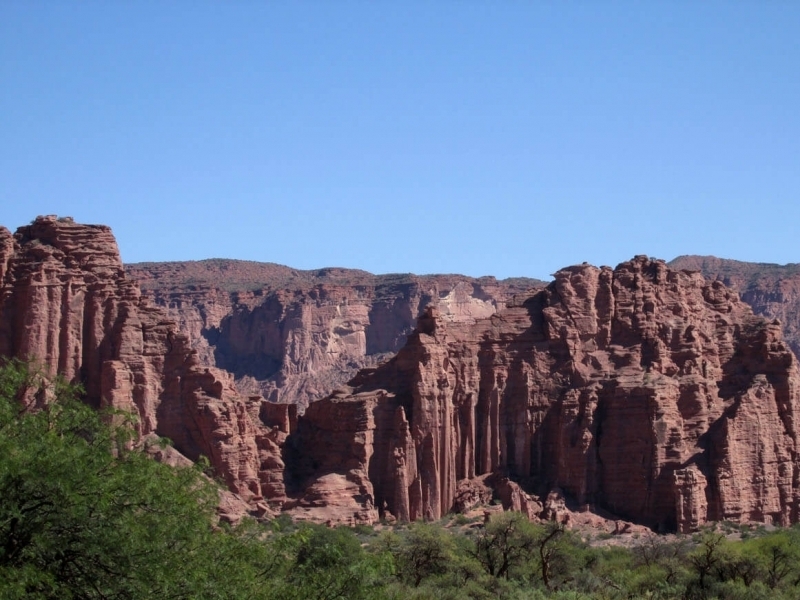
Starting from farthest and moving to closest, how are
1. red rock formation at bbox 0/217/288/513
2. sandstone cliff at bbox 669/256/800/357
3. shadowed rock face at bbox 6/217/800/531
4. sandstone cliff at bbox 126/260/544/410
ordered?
sandstone cliff at bbox 669/256/800/357
sandstone cliff at bbox 126/260/544/410
shadowed rock face at bbox 6/217/800/531
red rock formation at bbox 0/217/288/513

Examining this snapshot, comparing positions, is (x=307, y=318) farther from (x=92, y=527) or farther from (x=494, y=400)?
(x=92, y=527)

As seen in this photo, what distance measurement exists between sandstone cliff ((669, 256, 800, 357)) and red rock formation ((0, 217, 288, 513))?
97612 millimetres

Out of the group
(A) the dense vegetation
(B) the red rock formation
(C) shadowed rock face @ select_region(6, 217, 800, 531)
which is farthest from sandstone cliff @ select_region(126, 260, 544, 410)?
(A) the dense vegetation

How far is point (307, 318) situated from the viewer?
147625mm

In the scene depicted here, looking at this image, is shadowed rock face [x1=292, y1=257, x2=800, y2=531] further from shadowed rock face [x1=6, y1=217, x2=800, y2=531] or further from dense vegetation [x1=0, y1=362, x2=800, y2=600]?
dense vegetation [x1=0, y1=362, x2=800, y2=600]

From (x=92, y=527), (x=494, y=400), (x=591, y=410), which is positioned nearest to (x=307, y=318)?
(x=494, y=400)

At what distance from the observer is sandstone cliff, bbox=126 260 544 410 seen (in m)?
146

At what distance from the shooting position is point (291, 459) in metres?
73.4

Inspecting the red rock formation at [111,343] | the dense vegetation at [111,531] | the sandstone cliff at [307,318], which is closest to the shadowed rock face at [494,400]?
the red rock formation at [111,343]

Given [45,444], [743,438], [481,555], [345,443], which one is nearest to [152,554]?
[45,444]

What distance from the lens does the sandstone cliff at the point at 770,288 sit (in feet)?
537

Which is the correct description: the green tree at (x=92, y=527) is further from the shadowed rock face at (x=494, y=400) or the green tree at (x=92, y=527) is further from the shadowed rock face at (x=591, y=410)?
the shadowed rock face at (x=591, y=410)

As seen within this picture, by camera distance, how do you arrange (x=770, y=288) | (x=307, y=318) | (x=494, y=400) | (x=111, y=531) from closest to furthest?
(x=111, y=531)
(x=494, y=400)
(x=307, y=318)
(x=770, y=288)

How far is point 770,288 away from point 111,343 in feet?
364
